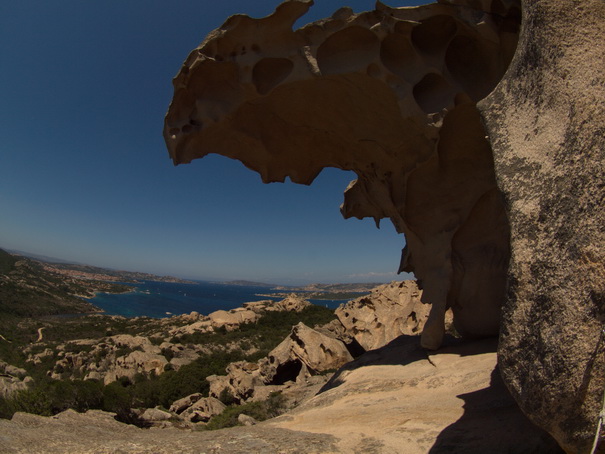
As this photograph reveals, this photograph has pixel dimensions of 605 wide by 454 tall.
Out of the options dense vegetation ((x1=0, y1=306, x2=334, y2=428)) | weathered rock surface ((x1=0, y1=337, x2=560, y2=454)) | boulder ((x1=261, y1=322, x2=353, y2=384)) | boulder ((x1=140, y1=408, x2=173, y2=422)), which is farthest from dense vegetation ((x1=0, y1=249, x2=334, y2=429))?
weathered rock surface ((x1=0, y1=337, x2=560, y2=454))

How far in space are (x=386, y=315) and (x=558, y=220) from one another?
476 inches

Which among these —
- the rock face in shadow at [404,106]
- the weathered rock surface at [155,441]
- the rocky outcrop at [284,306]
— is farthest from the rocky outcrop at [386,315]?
the rocky outcrop at [284,306]

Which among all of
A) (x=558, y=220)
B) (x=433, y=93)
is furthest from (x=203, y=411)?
(x=558, y=220)

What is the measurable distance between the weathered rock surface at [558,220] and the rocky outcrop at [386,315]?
10797 mm

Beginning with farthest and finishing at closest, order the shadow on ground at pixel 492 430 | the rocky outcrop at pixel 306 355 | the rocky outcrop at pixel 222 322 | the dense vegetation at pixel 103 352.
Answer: the rocky outcrop at pixel 222 322 → the rocky outcrop at pixel 306 355 → the dense vegetation at pixel 103 352 → the shadow on ground at pixel 492 430

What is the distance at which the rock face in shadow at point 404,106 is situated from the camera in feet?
20.9

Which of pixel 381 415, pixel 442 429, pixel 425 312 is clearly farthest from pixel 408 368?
pixel 425 312

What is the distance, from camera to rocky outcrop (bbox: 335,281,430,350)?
1318 cm

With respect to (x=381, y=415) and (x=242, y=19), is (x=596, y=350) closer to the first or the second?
(x=381, y=415)

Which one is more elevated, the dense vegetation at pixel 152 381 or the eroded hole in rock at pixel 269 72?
the eroded hole in rock at pixel 269 72

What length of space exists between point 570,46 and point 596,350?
2132mm

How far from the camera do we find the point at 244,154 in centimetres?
838

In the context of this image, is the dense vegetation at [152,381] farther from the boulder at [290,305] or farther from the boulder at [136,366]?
the boulder at [290,305]

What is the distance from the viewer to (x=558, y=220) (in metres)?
2.45
